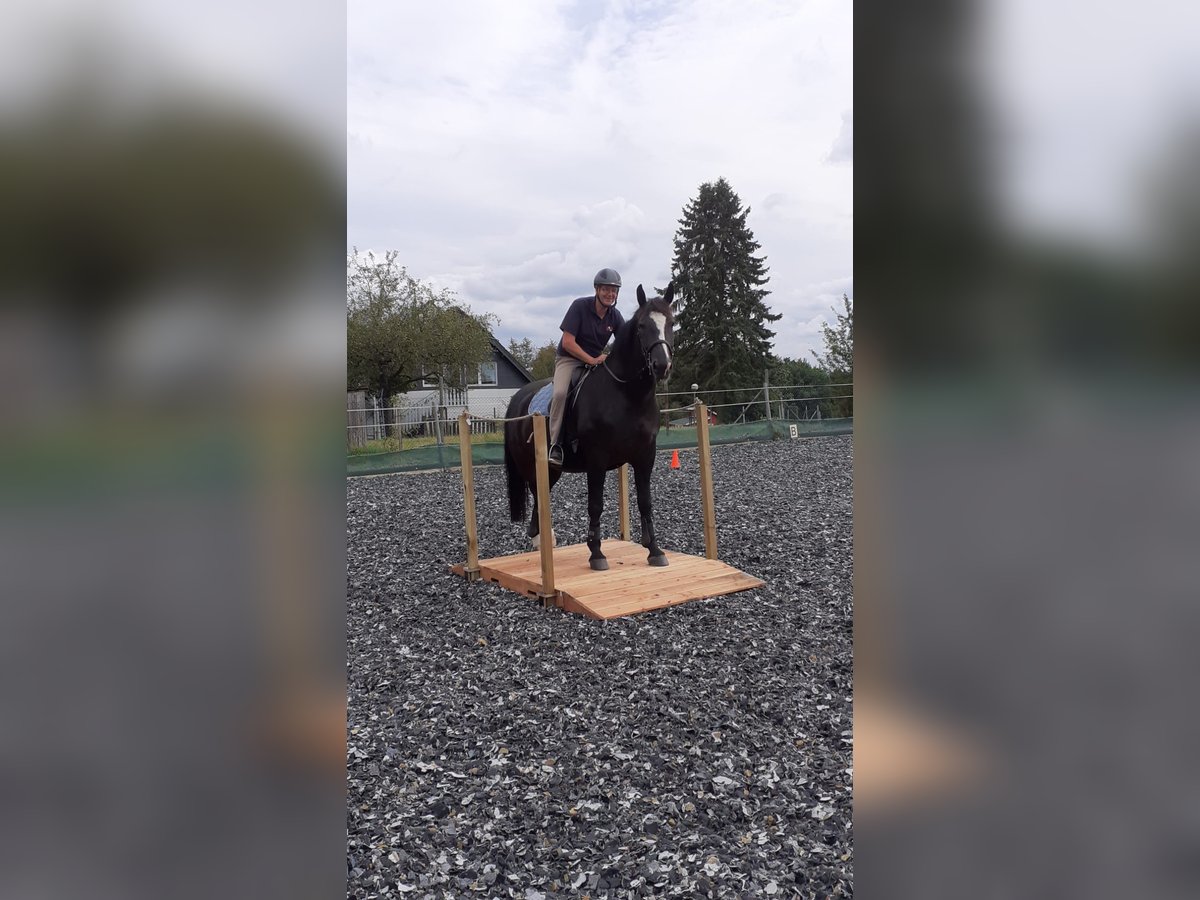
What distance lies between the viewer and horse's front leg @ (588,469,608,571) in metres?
6.37

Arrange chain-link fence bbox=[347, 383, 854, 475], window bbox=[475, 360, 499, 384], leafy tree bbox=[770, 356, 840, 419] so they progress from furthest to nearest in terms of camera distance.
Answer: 1. window bbox=[475, 360, 499, 384]
2. leafy tree bbox=[770, 356, 840, 419]
3. chain-link fence bbox=[347, 383, 854, 475]

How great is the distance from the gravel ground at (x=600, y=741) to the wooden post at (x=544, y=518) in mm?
204

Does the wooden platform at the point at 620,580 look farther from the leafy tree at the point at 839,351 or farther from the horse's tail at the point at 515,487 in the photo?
the leafy tree at the point at 839,351

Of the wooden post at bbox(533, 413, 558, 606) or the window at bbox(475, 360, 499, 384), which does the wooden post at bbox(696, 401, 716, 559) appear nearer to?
the wooden post at bbox(533, 413, 558, 606)

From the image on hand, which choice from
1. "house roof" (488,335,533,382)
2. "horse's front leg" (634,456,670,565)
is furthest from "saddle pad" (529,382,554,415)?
"house roof" (488,335,533,382)

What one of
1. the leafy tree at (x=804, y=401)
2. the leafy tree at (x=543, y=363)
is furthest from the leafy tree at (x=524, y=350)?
the leafy tree at (x=804, y=401)

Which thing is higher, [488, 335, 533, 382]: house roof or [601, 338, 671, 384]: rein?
[488, 335, 533, 382]: house roof

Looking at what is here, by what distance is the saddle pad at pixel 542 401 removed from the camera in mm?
6797

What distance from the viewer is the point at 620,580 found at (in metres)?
6.11

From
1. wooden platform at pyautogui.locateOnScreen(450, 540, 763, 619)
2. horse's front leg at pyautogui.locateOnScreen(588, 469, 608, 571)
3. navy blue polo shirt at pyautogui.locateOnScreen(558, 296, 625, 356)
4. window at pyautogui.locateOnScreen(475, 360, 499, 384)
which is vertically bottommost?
wooden platform at pyautogui.locateOnScreen(450, 540, 763, 619)

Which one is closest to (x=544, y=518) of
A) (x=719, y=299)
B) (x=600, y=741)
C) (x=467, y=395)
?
(x=600, y=741)

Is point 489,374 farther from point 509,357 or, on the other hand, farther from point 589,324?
point 589,324
